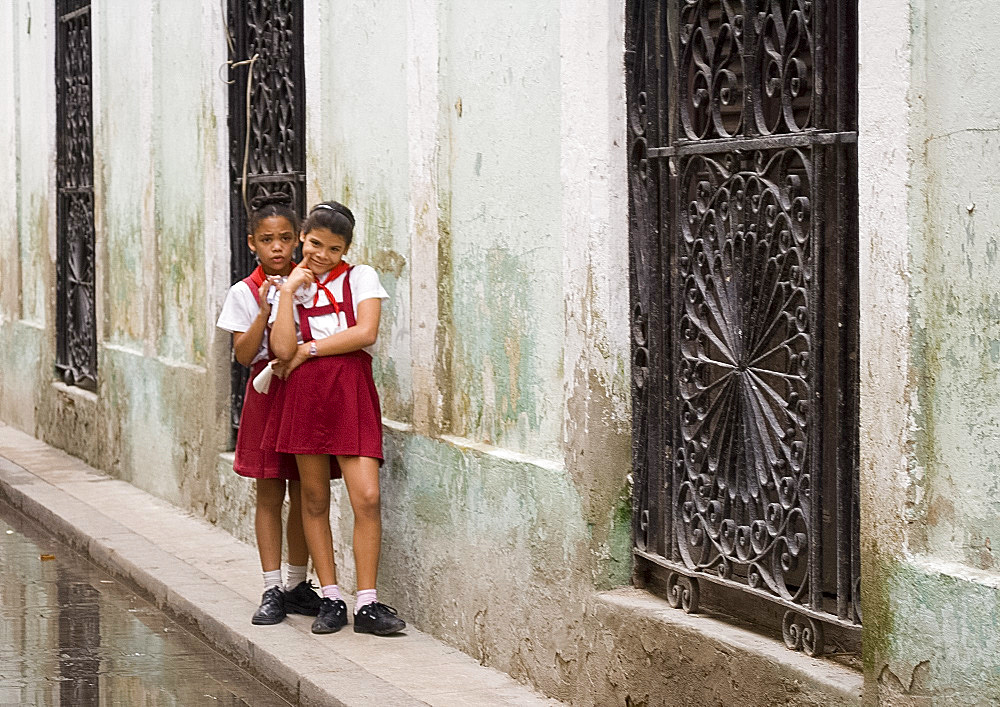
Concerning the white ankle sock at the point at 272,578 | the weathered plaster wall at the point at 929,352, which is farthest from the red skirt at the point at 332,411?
the weathered plaster wall at the point at 929,352

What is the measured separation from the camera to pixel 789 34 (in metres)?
5.10

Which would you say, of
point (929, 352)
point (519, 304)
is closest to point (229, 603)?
point (519, 304)

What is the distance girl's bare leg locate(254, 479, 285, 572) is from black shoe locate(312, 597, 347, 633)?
0.37 meters

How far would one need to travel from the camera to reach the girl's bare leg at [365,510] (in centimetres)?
700

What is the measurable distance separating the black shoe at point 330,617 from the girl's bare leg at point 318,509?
0.29 ft

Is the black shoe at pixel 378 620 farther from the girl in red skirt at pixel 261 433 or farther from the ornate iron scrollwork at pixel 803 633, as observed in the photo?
the ornate iron scrollwork at pixel 803 633

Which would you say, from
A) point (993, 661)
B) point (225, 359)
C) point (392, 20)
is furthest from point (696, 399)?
point (225, 359)

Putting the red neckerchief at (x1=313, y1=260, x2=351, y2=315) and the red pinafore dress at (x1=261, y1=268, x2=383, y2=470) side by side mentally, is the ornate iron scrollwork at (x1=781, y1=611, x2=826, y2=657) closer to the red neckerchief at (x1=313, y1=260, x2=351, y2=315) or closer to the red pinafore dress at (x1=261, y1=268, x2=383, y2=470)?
the red pinafore dress at (x1=261, y1=268, x2=383, y2=470)

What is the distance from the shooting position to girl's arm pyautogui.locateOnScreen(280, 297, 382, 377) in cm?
692

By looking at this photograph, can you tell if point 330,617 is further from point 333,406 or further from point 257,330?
point 257,330

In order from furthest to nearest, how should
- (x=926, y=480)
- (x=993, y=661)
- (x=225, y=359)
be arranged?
(x=225, y=359), (x=926, y=480), (x=993, y=661)

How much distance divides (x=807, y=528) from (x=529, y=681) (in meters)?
1.65

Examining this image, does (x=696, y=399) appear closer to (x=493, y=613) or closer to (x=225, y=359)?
(x=493, y=613)

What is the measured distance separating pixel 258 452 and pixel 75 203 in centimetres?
680
